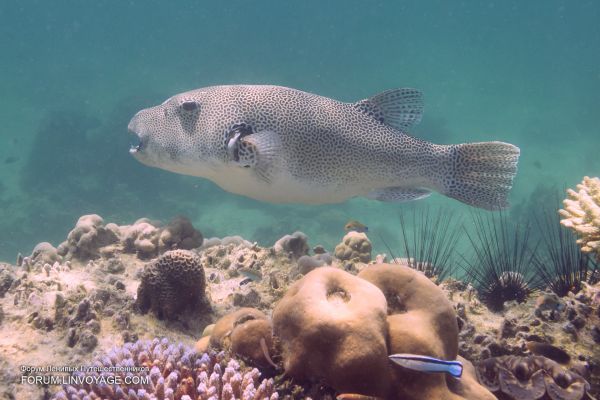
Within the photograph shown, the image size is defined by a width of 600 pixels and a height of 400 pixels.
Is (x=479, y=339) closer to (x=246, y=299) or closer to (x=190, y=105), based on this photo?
(x=246, y=299)

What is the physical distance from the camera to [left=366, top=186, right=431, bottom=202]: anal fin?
5.61 metres

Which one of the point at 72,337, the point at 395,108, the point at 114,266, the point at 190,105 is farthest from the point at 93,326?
the point at 395,108

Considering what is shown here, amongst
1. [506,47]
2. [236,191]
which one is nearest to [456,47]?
[506,47]

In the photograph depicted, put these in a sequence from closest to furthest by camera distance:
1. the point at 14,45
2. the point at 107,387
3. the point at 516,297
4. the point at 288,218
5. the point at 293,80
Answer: the point at 107,387
the point at 516,297
the point at 288,218
the point at 293,80
the point at 14,45

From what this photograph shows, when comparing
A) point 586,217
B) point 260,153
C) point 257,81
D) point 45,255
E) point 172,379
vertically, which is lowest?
point 172,379

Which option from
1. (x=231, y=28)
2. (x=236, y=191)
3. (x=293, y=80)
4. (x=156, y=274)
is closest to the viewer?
(x=156, y=274)

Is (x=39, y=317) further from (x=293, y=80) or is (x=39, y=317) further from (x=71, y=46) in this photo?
(x=71, y=46)

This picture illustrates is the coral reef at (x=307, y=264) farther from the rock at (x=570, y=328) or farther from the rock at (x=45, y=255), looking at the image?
the rock at (x=45, y=255)

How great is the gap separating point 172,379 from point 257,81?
54.7 meters

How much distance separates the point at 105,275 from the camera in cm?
496

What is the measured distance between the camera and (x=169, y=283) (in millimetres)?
3967

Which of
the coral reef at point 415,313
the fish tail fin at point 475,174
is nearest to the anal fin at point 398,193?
the fish tail fin at point 475,174

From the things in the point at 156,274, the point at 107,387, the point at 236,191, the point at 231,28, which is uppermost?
the point at 231,28

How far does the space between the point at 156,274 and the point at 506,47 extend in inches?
4803
